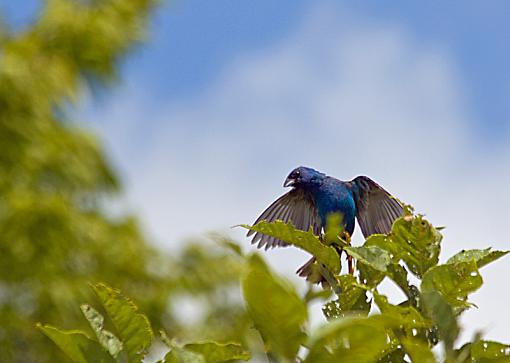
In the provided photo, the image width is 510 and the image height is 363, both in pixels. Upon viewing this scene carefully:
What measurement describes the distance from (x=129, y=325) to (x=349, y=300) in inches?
9.7

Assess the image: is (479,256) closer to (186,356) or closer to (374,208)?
(186,356)

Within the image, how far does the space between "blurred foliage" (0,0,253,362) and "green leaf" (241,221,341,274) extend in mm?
8782

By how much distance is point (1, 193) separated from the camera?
9.90m

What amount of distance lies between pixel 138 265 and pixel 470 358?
10286 mm

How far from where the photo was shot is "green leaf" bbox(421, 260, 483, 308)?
97 centimetres

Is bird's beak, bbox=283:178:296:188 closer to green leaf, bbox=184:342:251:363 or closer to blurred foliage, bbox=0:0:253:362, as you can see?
green leaf, bbox=184:342:251:363

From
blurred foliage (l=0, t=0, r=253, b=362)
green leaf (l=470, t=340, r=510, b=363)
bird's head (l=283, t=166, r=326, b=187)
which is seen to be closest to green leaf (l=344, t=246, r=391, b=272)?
green leaf (l=470, t=340, r=510, b=363)

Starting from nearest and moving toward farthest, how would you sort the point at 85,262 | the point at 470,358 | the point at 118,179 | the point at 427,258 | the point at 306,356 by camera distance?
the point at 306,356 → the point at 470,358 → the point at 427,258 → the point at 85,262 → the point at 118,179

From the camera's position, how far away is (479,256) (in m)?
1.08

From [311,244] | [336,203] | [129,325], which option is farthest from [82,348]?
[336,203]

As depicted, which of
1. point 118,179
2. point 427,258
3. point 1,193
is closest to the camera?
point 427,258

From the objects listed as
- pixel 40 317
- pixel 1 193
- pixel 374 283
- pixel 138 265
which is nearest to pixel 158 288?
pixel 138 265

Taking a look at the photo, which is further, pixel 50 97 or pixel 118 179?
pixel 118 179

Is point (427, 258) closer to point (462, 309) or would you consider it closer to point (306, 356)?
point (462, 309)
